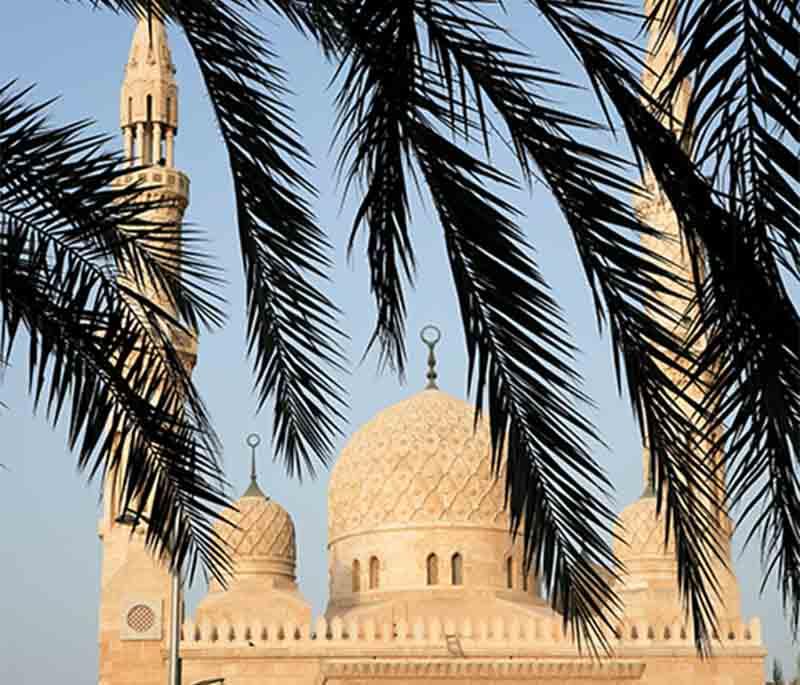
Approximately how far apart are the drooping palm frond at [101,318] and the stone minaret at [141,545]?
16.6 metres

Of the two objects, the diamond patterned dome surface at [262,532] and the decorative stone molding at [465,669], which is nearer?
the decorative stone molding at [465,669]

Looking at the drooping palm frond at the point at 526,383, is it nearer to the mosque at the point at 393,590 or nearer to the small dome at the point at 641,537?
the mosque at the point at 393,590

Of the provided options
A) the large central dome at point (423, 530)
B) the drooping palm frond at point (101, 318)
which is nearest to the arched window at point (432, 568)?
the large central dome at point (423, 530)

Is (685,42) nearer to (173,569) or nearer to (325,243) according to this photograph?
(325,243)

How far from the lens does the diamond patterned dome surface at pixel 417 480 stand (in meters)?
26.6

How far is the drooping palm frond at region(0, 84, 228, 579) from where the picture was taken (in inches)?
194

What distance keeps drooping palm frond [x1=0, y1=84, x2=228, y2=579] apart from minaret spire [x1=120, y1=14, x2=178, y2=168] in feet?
64.8

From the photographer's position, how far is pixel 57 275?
16.6 feet

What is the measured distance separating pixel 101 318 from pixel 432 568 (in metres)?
21.7

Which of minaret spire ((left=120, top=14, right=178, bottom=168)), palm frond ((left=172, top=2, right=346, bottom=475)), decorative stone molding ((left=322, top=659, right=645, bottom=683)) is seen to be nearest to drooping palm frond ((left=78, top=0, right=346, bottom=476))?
palm frond ((left=172, top=2, right=346, bottom=475))

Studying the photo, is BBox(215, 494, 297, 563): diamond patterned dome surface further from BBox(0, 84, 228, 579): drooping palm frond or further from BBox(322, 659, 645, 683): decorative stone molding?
BBox(0, 84, 228, 579): drooping palm frond

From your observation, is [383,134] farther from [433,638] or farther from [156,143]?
[156,143]

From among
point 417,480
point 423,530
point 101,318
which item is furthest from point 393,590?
point 101,318

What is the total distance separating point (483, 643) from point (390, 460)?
461cm
